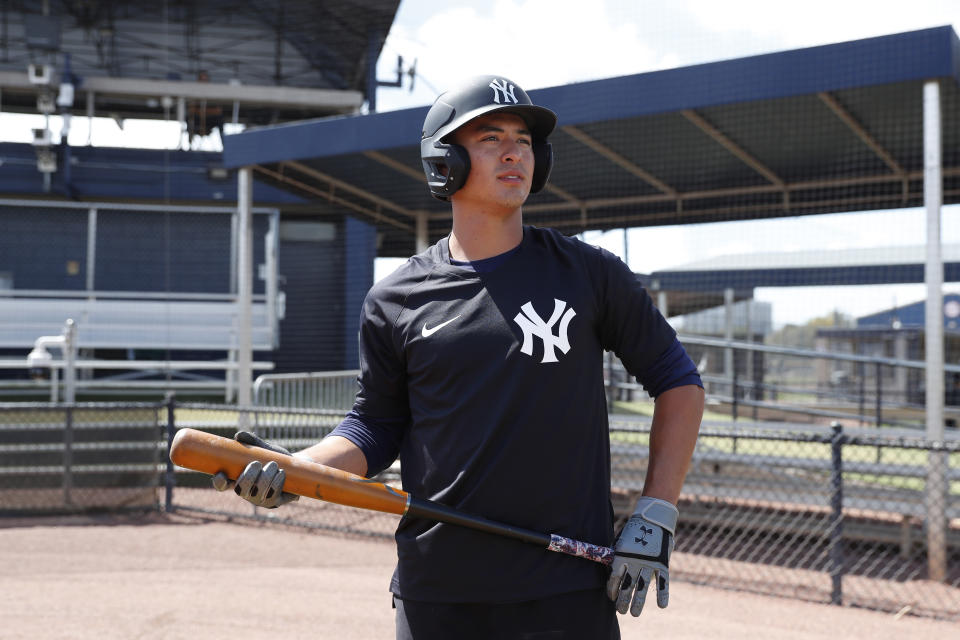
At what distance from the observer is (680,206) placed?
10594mm

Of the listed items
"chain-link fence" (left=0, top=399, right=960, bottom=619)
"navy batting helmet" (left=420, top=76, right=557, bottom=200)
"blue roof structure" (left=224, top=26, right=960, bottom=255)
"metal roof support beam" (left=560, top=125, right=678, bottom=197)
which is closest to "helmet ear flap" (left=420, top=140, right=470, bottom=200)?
"navy batting helmet" (left=420, top=76, right=557, bottom=200)

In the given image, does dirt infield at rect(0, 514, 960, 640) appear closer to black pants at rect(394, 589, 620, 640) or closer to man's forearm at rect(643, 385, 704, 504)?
black pants at rect(394, 589, 620, 640)

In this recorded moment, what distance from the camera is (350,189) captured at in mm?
10828

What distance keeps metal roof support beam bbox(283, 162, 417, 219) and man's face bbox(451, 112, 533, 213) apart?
26.6 feet

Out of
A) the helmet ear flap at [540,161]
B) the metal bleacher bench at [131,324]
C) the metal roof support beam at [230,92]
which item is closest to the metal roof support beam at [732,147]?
the helmet ear flap at [540,161]

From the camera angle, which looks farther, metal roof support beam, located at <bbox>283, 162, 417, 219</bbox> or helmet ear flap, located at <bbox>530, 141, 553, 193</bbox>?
metal roof support beam, located at <bbox>283, 162, 417, 219</bbox>

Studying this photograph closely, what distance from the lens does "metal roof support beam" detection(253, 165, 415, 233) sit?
10.1m

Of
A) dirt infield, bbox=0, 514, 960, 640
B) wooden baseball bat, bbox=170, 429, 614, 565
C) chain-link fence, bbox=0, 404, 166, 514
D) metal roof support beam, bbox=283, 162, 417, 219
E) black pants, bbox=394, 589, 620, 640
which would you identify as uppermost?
metal roof support beam, bbox=283, 162, 417, 219

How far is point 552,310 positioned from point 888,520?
6226mm

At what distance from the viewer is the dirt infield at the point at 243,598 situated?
489 centimetres

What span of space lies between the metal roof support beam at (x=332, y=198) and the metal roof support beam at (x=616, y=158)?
3.93 meters

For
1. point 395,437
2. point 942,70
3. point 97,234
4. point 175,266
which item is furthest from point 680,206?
point 97,234

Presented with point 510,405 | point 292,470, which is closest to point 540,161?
point 510,405

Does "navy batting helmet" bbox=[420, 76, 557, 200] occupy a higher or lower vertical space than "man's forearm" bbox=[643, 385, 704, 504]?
higher
